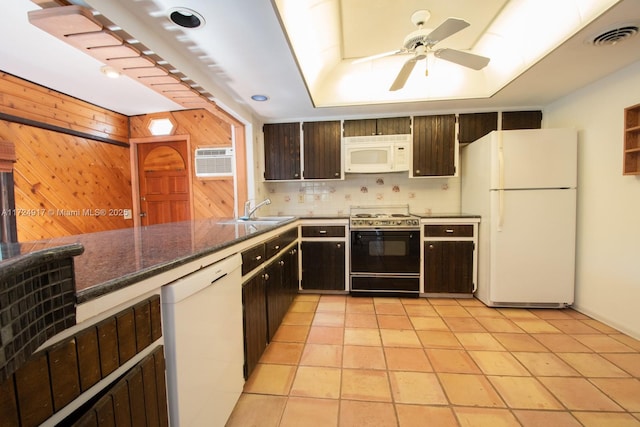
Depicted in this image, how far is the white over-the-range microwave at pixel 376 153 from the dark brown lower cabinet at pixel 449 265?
100 cm

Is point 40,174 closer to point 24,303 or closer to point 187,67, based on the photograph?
point 187,67

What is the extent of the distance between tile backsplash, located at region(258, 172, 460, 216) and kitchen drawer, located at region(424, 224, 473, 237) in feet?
1.86

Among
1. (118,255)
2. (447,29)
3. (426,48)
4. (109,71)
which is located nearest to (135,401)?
(118,255)

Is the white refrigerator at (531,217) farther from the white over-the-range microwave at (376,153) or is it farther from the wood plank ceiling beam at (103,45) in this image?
the wood plank ceiling beam at (103,45)

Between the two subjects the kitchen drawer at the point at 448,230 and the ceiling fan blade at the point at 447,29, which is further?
the kitchen drawer at the point at 448,230

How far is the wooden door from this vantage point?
382 centimetres

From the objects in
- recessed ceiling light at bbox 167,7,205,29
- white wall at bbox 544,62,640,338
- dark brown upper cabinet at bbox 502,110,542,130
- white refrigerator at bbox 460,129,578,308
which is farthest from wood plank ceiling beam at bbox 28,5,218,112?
white wall at bbox 544,62,640,338

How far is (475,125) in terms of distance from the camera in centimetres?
314

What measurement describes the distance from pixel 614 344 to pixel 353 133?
2.98 m

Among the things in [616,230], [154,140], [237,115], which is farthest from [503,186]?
[154,140]

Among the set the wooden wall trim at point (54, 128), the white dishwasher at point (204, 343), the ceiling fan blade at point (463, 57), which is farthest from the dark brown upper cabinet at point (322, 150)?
the wooden wall trim at point (54, 128)

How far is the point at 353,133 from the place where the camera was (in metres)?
3.32

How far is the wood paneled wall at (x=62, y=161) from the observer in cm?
267

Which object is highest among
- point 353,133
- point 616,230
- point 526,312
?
point 353,133
